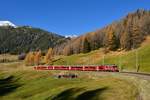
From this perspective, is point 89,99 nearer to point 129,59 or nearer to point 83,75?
point 83,75

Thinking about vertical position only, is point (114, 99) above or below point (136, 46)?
below

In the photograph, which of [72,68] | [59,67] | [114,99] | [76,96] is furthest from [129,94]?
[59,67]

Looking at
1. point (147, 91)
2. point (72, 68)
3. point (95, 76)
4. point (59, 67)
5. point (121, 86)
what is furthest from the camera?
point (59, 67)

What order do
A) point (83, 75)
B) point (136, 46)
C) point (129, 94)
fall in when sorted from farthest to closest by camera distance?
point (136, 46) < point (83, 75) < point (129, 94)

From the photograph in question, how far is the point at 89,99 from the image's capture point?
52.9m

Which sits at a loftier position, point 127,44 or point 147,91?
point 127,44

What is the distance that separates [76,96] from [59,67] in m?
93.2

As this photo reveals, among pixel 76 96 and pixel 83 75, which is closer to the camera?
pixel 76 96

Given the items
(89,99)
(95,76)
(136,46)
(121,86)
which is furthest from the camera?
(136,46)

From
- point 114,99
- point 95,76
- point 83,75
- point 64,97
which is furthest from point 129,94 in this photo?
point 83,75

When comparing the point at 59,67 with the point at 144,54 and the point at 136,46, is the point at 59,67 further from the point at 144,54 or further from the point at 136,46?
the point at 136,46

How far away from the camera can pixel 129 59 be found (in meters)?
153

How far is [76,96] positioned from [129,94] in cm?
1210

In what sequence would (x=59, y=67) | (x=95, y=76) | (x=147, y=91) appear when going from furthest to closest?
(x=59, y=67), (x=95, y=76), (x=147, y=91)
